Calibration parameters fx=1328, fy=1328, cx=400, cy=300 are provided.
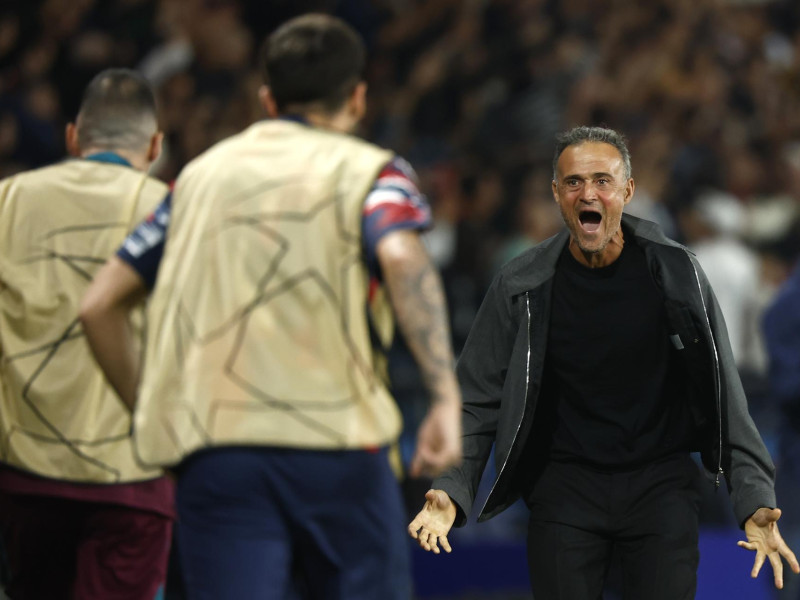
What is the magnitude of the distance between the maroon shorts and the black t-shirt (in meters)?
1.32

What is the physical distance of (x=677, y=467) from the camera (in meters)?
4.15

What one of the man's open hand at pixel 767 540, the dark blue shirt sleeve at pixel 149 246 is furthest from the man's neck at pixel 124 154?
the man's open hand at pixel 767 540

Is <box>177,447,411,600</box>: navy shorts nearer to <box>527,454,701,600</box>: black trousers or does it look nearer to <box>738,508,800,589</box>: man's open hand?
<box>527,454,701,600</box>: black trousers

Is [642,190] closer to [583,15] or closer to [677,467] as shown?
[583,15]

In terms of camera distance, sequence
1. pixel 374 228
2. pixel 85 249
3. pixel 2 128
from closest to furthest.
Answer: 1. pixel 374 228
2. pixel 85 249
3. pixel 2 128

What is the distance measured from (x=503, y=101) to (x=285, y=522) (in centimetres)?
776

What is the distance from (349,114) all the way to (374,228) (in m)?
0.36

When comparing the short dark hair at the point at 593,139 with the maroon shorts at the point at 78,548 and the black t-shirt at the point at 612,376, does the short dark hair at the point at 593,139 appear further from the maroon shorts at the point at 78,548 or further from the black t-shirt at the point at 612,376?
the maroon shorts at the point at 78,548

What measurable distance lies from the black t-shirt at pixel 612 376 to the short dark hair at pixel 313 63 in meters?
1.47

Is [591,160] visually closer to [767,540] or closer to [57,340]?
[767,540]

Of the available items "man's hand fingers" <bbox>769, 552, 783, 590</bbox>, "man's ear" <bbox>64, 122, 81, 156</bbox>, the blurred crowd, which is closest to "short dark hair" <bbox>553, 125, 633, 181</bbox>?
"man's hand fingers" <bbox>769, 552, 783, 590</bbox>

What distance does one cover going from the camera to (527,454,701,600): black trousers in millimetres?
4020

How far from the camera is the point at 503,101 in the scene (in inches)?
404

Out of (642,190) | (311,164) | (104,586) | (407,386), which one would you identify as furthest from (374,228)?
(642,190)
